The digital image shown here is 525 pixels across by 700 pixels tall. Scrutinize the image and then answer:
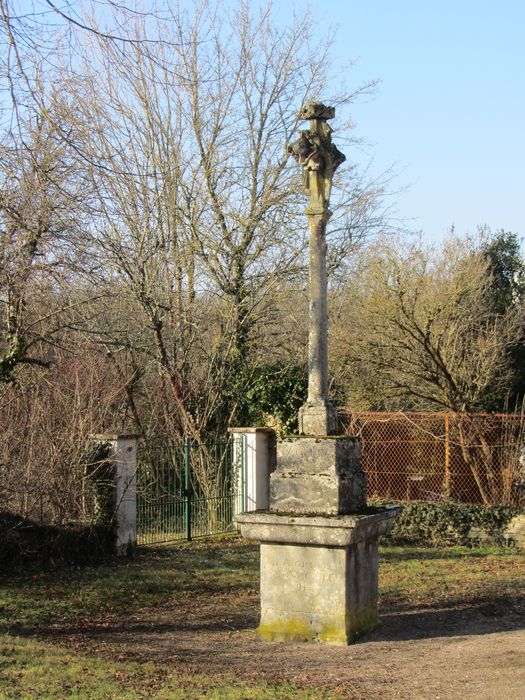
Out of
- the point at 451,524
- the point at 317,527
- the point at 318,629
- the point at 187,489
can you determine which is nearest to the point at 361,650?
the point at 318,629

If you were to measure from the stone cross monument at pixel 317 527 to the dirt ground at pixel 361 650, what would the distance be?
0.25 metres

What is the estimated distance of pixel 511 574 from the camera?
11.8 m

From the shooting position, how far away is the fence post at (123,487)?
12.9m

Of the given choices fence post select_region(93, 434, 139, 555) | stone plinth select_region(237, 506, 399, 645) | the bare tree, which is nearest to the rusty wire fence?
the bare tree

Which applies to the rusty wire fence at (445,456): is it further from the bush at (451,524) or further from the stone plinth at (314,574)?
the stone plinth at (314,574)

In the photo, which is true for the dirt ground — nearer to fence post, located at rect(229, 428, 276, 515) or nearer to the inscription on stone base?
the inscription on stone base

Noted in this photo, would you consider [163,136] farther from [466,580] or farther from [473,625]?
[473,625]

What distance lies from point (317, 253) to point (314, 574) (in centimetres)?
294

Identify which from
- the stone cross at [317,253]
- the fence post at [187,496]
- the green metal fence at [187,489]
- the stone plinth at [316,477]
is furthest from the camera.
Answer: the fence post at [187,496]

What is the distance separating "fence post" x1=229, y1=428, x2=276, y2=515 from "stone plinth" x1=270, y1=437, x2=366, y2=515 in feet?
25.0

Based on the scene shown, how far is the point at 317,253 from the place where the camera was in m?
8.49

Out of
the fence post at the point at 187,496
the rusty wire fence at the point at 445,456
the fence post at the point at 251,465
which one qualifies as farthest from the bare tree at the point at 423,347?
the fence post at the point at 187,496

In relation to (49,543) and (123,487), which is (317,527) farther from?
(123,487)

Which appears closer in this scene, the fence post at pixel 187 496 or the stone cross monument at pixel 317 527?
the stone cross monument at pixel 317 527
